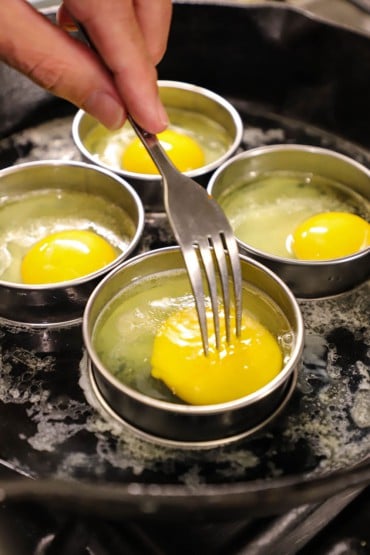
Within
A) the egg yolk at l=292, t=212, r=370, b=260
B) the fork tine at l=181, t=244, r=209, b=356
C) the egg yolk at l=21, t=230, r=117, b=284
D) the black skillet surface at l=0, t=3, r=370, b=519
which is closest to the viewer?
the black skillet surface at l=0, t=3, r=370, b=519

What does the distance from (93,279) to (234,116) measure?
3.13 ft

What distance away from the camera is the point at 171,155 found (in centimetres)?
217

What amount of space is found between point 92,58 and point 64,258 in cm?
56

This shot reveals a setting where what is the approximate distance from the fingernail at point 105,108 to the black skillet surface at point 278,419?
555 mm

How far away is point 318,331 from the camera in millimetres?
1730

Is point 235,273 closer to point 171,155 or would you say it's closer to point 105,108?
point 105,108

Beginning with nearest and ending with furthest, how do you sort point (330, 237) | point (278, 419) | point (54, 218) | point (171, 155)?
point (278, 419), point (330, 237), point (54, 218), point (171, 155)

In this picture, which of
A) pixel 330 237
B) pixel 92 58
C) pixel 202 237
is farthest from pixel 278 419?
pixel 92 58

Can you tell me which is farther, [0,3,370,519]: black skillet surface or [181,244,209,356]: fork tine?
[181,244,209,356]: fork tine

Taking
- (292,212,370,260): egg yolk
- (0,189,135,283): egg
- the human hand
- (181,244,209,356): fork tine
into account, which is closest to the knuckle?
the human hand

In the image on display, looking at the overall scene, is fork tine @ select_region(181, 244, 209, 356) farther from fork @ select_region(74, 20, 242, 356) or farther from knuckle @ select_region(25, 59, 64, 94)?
knuckle @ select_region(25, 59, 64, 94)

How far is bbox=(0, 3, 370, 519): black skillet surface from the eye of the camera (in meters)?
1.05

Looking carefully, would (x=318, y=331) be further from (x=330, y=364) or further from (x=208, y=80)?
(x=208, y=80)

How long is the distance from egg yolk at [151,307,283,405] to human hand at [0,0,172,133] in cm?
53
